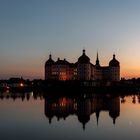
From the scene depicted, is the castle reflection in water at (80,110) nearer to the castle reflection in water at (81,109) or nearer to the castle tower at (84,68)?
the castle reflection in water at (81,109)

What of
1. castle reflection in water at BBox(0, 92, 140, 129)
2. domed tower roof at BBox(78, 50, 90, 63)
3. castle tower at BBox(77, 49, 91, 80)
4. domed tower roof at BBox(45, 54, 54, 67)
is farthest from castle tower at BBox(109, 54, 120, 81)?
castle reflection in water at BBox(0, 92, 140, 129)

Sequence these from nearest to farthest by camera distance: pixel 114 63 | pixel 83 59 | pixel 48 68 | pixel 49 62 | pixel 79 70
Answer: pixel 83 59, pixel 79 70, pixel 48 68, pixel 49 62, pixel 114 63

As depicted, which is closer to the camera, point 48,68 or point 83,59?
point 83,59

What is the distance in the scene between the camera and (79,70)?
12038cm

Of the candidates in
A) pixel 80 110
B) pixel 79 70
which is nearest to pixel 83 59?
pixel 79 70

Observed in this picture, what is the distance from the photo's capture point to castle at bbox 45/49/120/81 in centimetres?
11975

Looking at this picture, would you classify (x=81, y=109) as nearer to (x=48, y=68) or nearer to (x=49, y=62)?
(x=48, y=68)

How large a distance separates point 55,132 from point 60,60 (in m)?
98.8

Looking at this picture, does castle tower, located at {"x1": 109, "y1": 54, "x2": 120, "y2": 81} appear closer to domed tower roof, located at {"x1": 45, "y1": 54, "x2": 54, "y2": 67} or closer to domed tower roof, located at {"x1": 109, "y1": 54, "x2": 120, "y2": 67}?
domed tower roof, located at {"x1": 109, "y1": 54, "x2": 120, "y2": 67}

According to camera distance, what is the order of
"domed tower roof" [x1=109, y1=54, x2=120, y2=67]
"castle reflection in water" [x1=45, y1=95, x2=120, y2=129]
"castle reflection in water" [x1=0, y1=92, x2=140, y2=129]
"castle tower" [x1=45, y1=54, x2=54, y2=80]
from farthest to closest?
"domed tower roof" [x1=109, y1=54, x2=120, y2=67] → "castle tower" [x1=45, y1=54, x2=54, y2=80] → "castle reflection in water" [x1=45, y1=95, x2=120, y2=129] → "castle reflection in water" [x1=0, y1=92, x2=140, y2=129]

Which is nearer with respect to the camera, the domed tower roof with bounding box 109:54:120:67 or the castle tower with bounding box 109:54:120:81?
the castle tower with bounding box 109:54:120:81

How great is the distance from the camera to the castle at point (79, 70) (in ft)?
393

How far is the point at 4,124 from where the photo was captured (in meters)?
29.4

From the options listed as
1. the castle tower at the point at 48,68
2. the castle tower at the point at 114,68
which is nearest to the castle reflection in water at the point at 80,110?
the castle tower at the point at 48,68
